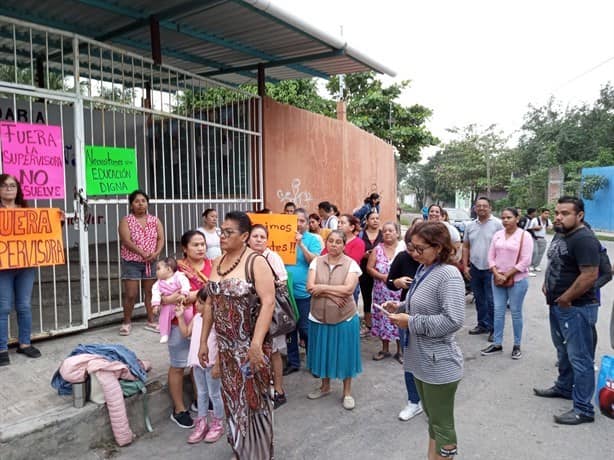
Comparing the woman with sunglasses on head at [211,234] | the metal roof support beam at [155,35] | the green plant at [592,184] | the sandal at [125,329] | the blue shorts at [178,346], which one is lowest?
the sandal at [125,329]

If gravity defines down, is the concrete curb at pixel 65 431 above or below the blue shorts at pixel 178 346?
below

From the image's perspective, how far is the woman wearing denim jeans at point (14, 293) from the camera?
13.3 ft

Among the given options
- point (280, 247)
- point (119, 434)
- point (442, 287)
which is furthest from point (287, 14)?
point (119, 434)

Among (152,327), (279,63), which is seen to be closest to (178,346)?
(152,327)

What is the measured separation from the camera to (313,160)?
9.12m

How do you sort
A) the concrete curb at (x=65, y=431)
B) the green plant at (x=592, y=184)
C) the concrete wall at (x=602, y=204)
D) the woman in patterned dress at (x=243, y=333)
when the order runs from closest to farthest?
the woman in patterned dress at (x=243, y=333), the concrete curb at (x=65, y=431), the concrete wall at (x=602, y=204), the green plant at (x=592, y=184)

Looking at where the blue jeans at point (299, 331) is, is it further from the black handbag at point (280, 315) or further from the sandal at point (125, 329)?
Result: the sandal at point (125, 329)

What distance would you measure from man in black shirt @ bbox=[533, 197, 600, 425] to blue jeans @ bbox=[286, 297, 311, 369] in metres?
2.30

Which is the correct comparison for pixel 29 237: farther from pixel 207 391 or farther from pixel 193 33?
pixel 193 33

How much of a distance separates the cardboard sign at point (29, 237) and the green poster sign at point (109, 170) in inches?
29.4

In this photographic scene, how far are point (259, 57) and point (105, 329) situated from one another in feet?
15.6

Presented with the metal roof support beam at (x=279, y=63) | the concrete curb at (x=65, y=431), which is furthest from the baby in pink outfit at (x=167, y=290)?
the metal roof support beam at (x=279, y=63)

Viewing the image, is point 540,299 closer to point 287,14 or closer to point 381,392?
point 381,392

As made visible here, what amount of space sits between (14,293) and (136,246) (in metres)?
1.24
